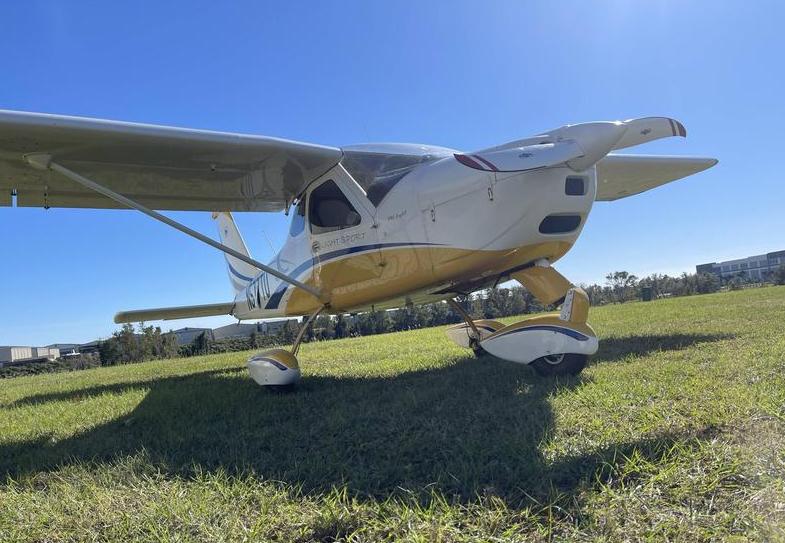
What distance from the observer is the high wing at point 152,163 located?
183 inches

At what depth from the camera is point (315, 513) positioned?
2.16m

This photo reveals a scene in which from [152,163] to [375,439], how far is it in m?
4.36

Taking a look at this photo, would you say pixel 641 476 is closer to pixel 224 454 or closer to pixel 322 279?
pixel 224 454

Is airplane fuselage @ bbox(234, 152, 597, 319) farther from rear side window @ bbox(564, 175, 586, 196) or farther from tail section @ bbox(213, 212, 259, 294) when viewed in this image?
tail section @ bbox(213, 212, 259, 294)

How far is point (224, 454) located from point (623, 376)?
3.30m

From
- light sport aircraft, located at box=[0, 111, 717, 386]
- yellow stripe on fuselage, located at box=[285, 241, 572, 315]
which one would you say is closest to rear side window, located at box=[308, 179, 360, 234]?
light sport aircraft, located at box=[0, 111, 717, 386]

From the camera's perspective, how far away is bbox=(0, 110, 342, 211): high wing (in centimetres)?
466

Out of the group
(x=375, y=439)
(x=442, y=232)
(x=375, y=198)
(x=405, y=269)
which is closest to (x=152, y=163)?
(x=375, y=198)

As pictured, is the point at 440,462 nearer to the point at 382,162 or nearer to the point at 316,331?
the point at 382,162

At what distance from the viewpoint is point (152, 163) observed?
5637mm

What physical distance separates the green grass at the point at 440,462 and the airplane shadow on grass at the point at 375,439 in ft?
0.05

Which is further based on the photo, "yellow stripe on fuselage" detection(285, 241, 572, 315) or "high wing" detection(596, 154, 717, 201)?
"high wing" detection(596, 154, 717, 201)

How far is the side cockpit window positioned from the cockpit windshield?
105 cm

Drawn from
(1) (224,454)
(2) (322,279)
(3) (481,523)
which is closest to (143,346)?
(2) (322,279)
